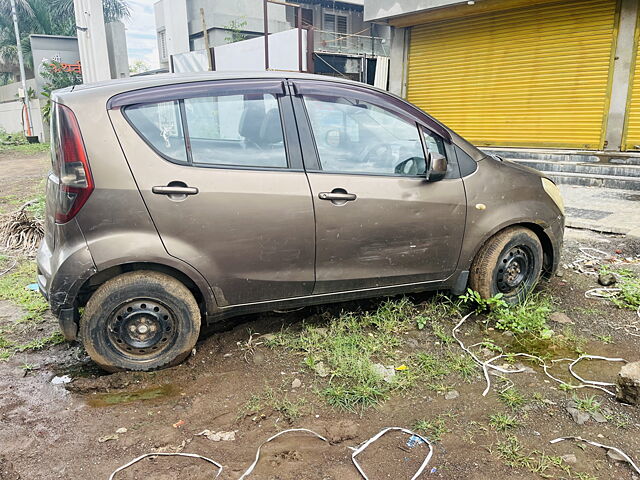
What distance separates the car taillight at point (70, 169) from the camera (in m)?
2.88

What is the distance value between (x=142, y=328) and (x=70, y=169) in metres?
1.03

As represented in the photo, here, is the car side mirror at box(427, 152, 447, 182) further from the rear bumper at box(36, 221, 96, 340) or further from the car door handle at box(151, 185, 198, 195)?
the rear bumper at box(36, 221, 96, 340)

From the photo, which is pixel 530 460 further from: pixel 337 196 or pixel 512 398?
pixel 337 196

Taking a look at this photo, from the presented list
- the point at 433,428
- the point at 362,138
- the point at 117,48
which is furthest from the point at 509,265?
the point at 117,48

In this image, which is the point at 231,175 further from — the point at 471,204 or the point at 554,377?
the point at 554,377

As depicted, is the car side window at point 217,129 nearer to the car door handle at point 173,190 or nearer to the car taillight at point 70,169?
the car door handle at point 173,190

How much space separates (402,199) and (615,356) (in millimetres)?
1750

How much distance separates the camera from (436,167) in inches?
138

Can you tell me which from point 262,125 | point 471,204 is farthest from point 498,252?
point 262,125

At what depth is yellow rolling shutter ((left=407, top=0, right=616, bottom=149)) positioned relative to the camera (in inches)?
407

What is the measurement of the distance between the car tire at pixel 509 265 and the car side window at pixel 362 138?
0.86 meters

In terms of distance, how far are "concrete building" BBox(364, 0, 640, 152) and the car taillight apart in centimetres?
1006

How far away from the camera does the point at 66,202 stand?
290 centimetres

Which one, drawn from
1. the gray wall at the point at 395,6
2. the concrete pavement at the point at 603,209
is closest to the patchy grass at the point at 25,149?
the gray wall at the point at 395,6
